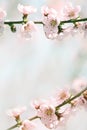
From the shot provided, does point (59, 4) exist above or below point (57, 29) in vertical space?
below

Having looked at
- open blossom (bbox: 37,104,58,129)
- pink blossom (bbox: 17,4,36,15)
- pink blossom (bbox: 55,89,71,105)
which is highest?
pink blossom (bbox: 17,4,36,15)

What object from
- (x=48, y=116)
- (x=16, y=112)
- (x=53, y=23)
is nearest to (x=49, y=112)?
(x=48, y=116)

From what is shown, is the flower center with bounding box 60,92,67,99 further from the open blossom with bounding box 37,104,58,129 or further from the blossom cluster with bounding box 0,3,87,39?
the blossom cluster with bounding box 0,3,87,39

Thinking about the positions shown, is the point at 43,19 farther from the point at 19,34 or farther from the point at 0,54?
the point at 0,54

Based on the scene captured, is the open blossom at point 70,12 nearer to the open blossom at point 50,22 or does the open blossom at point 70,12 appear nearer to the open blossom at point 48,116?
the open blossom at point 50,22

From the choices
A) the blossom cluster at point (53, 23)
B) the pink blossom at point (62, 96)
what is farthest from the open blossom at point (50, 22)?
the pink blossom at point (62, 96)

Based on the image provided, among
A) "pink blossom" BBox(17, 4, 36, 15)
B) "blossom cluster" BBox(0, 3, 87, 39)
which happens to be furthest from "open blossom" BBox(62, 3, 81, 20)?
"pink blossom" BBox(17, 4, 36, 15)

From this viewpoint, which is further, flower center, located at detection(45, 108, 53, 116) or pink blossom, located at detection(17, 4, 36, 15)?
pink blossom, located at detection(17, 4, 36, 15)

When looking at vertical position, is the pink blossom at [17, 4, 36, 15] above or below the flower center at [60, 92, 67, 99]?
above

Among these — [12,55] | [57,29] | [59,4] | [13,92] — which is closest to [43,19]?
[57,29]
